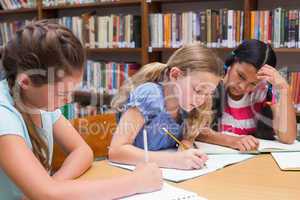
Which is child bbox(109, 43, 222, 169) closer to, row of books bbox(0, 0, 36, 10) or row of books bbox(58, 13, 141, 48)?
row of books bbox(58, 13, 141, 48)

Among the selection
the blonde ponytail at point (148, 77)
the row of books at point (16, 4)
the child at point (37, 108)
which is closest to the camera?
the child at point (37, 108)

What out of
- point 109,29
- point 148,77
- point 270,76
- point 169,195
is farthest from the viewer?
point 109,29

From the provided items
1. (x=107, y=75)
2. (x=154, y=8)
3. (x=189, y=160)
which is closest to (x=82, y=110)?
(x=107, y=75)

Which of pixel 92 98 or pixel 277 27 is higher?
pixel 277 27

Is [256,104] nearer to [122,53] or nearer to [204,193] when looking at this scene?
[204,193]

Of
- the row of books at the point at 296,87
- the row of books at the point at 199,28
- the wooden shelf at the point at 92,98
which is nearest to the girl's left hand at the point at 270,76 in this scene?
the row of books at the point at 296,87

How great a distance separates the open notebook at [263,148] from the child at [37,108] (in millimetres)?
423

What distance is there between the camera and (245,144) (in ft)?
4.73

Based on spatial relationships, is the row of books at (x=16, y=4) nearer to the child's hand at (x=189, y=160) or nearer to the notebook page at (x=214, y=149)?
the notebook page at (x=214, y=149)

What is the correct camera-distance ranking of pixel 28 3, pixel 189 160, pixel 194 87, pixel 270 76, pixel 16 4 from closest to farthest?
1. pixel 189 160
2. pixel 194 87
3. pixel 270 76
4. pixel 28 3
5. pixel 16 4

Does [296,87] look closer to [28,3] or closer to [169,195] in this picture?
[169,195]

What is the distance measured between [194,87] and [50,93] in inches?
22.2

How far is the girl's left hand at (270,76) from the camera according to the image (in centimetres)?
174

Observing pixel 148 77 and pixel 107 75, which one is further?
pixel 107 75
